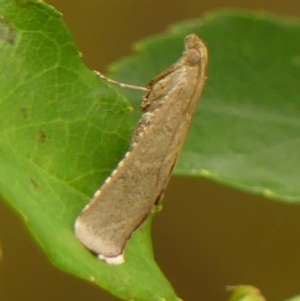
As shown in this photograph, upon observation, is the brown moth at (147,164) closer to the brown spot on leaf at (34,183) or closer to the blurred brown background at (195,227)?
the brown spot on leaf at (34,183)

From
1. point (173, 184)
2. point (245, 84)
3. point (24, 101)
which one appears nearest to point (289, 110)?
point (245, 84)

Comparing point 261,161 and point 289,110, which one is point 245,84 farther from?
point 261,161

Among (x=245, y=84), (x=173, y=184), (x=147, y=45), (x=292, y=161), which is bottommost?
(x=173, y=184)

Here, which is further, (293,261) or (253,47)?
(293,261)

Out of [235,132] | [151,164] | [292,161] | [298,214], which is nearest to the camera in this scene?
[151,164]

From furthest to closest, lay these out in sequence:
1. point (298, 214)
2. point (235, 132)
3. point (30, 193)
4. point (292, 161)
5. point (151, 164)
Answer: point (298, 214) → point (235, 132) → point (292, 161) → point (151, 164) → point (30, 193)

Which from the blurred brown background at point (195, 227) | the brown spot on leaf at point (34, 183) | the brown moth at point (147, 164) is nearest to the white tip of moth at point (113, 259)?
the brown moth at point (147, 164)

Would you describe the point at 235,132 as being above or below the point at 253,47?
below

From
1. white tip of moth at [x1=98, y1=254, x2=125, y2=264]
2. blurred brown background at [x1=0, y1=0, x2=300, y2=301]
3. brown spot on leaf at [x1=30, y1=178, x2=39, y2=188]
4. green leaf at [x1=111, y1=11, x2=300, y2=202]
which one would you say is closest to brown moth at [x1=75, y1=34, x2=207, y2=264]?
white tip of moth at [x1=98, y1=254, x2=125, y2=264]

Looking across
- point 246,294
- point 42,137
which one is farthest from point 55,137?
point 246,294
